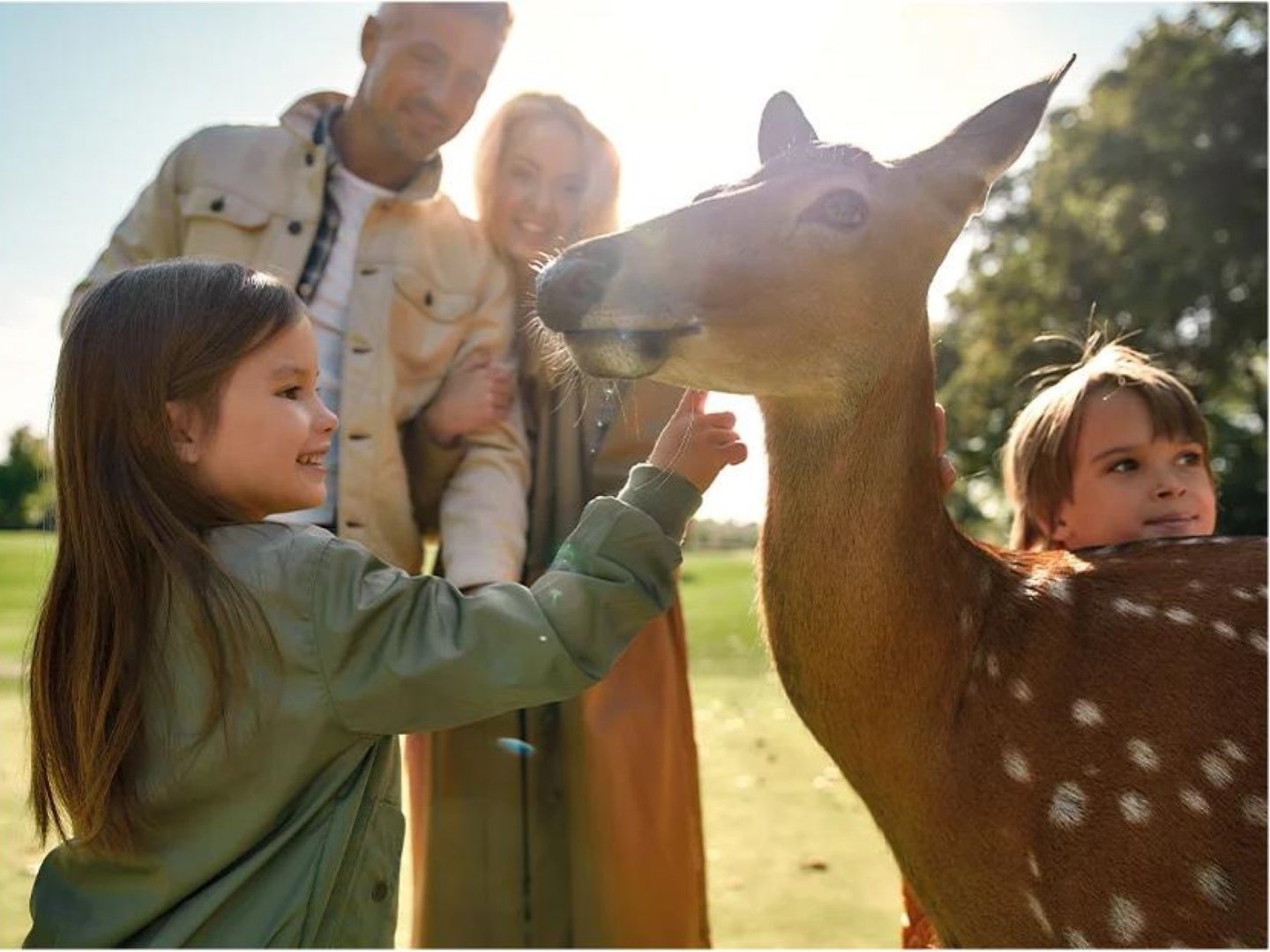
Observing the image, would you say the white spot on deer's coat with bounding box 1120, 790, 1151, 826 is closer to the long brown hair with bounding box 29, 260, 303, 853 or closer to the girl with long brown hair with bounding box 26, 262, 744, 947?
the girl with long brown hair with bounding box 26, 262, 744, 947

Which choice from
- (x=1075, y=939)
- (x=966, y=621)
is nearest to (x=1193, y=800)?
(x=1075, y=939)

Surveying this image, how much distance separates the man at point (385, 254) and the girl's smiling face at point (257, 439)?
1.03m

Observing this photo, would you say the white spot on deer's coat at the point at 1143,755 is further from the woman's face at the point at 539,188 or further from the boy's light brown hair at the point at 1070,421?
the woman's face at the point at 539,188

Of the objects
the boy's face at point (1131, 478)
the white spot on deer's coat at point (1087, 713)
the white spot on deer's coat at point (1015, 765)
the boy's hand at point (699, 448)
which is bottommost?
the white spot on deer's coat at point (1015, 765)

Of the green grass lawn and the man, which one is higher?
the man

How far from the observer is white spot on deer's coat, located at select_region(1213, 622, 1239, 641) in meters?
2.35

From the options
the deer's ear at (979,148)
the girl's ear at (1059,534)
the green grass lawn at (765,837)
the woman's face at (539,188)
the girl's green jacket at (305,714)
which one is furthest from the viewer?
the green grass lawn at (765,837)

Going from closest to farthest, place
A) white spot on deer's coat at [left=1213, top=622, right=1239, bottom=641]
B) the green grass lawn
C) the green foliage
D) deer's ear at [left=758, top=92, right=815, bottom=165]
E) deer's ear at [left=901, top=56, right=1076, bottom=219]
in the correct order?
1. white spot on deer's coat at [left=1213, top=622, right=1239, bottom=641]
2. deer's ear at [left=901, top=56, right=1076, bottom=219]
3. deer's ear at [left=758, top=92, right=815, bottom=165]
4. the green grass lawn
5. the green foliage

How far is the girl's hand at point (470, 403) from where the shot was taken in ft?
11.1

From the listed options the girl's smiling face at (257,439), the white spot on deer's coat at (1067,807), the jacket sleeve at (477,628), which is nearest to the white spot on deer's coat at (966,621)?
the white spot on deer's coat at (1067,807)

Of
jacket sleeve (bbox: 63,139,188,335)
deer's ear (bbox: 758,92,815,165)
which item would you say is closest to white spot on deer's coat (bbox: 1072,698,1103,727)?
deer's ear (bbox: 758,92,815,165)

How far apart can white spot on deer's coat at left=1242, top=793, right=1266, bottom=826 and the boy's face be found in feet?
3.73

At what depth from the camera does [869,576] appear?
2432mm

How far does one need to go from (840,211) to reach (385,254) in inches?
61.0
